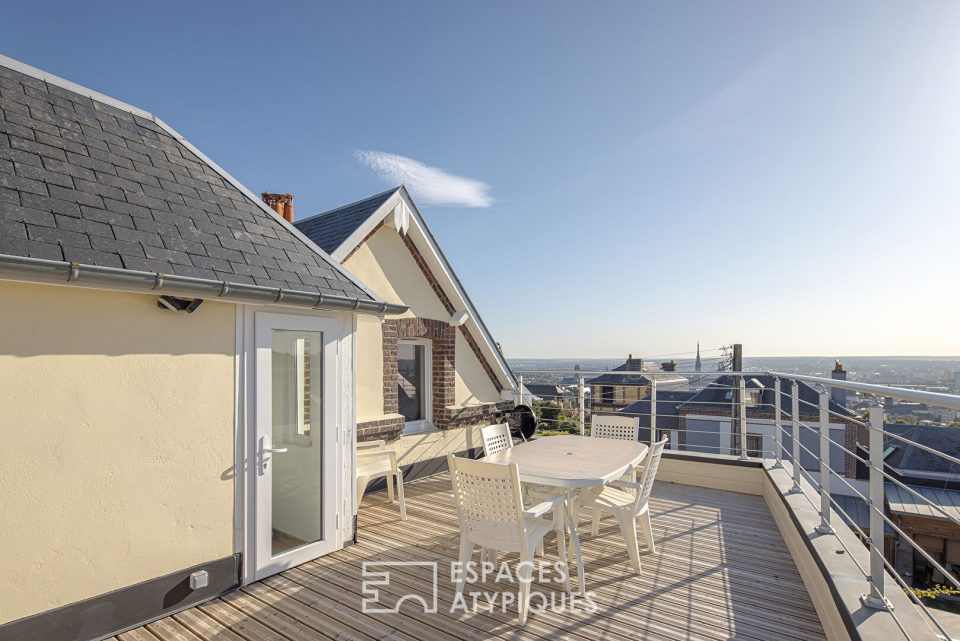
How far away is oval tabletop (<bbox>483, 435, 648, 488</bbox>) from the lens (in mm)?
4035

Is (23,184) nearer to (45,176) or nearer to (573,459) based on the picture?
(45,176)

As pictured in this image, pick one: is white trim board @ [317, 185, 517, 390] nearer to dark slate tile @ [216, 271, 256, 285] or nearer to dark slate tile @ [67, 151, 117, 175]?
dark slate tile @ [216, 271, 256, 285]

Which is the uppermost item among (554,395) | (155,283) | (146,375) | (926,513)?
(155,283)

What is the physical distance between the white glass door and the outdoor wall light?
0.53 m

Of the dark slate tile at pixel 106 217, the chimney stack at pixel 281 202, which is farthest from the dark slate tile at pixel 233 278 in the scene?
the chimney stack at pixel 281 202

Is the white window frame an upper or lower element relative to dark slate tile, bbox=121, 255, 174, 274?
lower

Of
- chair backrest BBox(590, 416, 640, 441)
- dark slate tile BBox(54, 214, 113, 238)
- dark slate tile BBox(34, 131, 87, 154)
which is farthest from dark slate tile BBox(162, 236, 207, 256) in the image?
chair backrest BBox(590, 416, 640, 441)

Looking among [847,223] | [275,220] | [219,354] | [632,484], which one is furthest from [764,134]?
[219,354]

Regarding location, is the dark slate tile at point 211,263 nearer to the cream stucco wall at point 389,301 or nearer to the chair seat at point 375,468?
the chair seat at point 375,468

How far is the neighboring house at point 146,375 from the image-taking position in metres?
3.03

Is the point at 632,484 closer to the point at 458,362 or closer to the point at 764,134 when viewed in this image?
the point at 458,362

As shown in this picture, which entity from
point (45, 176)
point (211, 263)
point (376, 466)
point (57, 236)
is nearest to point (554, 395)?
point (376, 466)

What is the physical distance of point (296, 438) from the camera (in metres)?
4.57

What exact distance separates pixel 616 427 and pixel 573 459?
204cm
